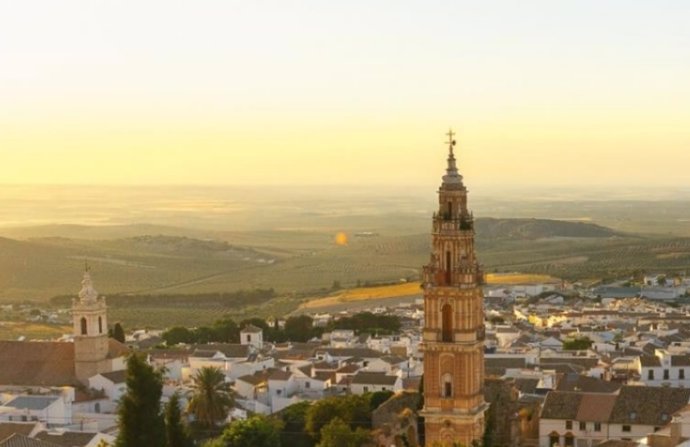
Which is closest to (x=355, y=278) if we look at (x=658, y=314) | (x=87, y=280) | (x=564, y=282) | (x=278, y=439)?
(x=564, y=282)

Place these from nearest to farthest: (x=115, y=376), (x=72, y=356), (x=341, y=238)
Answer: (x=115, y=376) < (x=72, y=356) < (x=341, y=238)

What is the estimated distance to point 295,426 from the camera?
34031 mm

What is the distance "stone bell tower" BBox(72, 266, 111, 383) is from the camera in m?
40.6

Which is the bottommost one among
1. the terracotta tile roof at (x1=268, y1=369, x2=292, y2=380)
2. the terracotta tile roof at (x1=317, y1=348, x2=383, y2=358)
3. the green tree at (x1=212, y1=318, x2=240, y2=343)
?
the green tree at (x1=212, y1=318, x2=240, y2=343)

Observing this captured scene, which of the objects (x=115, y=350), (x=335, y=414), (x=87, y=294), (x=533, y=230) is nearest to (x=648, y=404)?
(x=335, y=414)

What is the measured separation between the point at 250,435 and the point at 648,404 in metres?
11.6

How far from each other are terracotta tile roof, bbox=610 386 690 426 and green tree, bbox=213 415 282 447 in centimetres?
990

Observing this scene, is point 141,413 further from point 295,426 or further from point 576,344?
point 576,344

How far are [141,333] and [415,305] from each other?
922 inches

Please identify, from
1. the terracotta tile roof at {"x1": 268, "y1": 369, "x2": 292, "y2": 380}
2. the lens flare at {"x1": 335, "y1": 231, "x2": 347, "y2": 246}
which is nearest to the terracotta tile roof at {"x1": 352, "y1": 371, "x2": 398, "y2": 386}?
the terracotta tile roof at {"x1": 268, "y1": 369, "x2": 292, "y2": 380}

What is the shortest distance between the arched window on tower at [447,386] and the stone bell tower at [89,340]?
18.3 m

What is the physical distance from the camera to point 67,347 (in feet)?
139

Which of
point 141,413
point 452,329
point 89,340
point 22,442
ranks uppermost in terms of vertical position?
point 452,329

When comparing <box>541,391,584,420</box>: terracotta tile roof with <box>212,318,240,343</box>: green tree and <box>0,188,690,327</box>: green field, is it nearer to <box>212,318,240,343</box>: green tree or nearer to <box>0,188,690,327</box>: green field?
<box>212,318,240,343</box>: green tree
